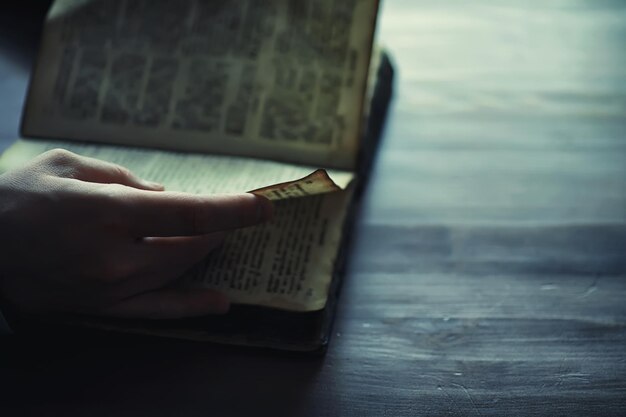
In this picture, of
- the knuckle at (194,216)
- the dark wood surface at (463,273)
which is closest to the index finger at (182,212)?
the knuckle at (194,216)

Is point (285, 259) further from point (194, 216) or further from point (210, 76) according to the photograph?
point (210, 76)

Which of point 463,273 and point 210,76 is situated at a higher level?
point 210,76

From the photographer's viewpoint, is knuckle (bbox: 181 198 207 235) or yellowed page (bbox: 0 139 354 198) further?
yellowed page (bbox: 0 139 354 198)

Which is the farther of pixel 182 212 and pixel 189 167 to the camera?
pixel 189 167

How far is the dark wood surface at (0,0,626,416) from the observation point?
54 cm

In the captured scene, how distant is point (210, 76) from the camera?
729mm

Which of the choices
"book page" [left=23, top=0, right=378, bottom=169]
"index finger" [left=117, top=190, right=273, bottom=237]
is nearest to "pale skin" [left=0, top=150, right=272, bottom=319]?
"index finger" [left=117, top=190, right=273, bottom=237]

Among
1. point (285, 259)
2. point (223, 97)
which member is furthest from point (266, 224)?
point (223, 97)

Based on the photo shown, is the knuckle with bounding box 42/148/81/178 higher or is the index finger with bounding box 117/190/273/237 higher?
the knuckle with bounding box 42/148/81/178

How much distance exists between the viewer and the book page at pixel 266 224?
1.93 ft

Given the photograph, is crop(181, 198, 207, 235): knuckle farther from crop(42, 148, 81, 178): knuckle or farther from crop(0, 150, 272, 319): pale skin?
crop(42, 148, 81, 178): knuckle

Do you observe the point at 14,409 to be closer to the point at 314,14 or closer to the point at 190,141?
the point at 190,141

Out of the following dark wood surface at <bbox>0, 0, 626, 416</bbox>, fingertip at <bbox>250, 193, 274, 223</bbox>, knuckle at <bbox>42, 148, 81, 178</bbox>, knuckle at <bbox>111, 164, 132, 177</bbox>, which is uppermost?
knuckle at <bbox>42, 148, 81, 178</bbox>

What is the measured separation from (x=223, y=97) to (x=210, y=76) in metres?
0.03
